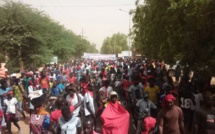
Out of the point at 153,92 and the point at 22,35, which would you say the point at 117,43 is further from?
the point at 153,92

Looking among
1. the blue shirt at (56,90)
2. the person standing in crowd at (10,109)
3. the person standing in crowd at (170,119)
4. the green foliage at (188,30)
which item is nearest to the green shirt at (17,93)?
the blue shirt at (56,90)

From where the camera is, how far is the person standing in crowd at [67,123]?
4.77 m

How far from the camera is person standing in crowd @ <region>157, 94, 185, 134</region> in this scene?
204 inches

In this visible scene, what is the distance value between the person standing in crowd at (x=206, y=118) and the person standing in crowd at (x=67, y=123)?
82.0 inches

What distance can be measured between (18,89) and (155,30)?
6231 mm

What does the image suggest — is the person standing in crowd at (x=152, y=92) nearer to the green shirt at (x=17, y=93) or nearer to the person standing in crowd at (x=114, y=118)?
the person standing in crowd at (x=114, y=118)

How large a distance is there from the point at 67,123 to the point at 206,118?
2.38 metres

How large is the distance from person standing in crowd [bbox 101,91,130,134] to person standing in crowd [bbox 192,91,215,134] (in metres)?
A: 1.62

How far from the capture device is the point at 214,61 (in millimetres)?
7254

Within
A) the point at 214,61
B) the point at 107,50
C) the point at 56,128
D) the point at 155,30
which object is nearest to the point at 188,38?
the point at 214,61

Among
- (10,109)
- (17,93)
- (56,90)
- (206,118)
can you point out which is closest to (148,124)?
(206,118)

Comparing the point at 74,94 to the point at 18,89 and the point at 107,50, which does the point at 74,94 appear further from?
the point at 107,50

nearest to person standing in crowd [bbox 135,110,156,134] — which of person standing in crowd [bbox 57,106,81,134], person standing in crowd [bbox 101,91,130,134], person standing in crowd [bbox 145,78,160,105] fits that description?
person standing in crowd [bbox 101,91,130,134]

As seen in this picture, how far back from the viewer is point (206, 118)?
5.01 m
